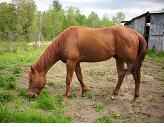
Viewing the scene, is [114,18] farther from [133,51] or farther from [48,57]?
[48,57]

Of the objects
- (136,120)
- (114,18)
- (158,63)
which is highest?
(114,18)

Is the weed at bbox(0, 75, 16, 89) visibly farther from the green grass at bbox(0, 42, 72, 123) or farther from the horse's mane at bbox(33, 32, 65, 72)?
the horse's mane at bbox(33, 32, 65, 72)

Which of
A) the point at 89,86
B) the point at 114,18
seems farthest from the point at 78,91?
the point at 114,18

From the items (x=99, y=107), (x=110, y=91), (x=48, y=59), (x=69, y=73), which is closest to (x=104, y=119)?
(x=99, y=107)

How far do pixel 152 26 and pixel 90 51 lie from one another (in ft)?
1.46

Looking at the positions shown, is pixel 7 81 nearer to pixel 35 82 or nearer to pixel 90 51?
pixel 35 82

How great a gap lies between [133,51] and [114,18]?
26cm

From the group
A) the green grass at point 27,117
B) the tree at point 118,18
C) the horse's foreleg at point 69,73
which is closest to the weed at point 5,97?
the green grass at point 27,117

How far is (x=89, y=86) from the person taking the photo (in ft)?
10.6

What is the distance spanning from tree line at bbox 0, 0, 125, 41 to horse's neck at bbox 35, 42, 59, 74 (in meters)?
0.19

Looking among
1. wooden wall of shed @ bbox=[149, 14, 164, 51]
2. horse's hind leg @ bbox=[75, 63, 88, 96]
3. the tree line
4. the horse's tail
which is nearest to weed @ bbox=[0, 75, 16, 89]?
the tree line

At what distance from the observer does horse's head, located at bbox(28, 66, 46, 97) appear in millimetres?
3145

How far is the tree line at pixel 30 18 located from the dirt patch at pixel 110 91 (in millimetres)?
308

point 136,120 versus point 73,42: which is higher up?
point 73,42
